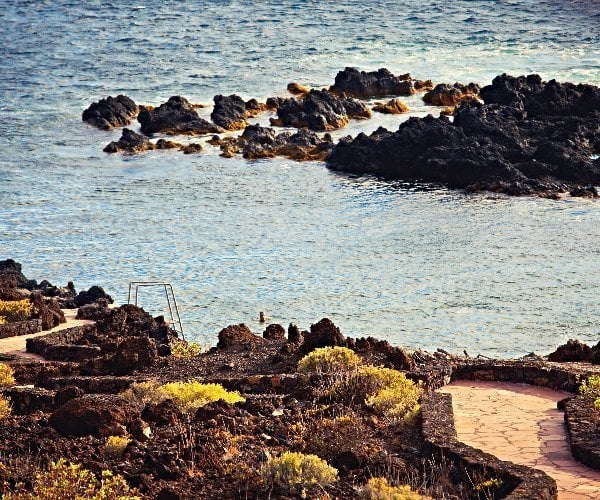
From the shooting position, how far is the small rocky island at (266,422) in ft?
50.0

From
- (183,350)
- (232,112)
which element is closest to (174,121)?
(232,112)

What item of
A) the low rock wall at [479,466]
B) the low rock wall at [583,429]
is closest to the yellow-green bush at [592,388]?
the low rock wall at [583,429]

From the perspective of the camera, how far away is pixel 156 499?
48.6 feet

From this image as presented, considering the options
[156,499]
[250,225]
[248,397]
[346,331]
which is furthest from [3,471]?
[250,225]

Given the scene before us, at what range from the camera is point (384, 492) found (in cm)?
1416

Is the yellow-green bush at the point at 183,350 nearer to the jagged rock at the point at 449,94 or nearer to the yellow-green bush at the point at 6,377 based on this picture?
the yellow-green bush at the point at 6,377

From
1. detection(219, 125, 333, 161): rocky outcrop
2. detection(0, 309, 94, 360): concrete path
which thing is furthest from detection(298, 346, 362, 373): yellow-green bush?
detection(219, 125, 333, 161): rocky outcrop

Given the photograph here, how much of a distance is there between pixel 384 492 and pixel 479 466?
2044 mm

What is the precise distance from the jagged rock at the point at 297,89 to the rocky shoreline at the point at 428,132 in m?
2.22

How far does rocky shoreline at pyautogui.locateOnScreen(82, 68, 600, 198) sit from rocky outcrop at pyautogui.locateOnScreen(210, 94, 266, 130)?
0.05 metres

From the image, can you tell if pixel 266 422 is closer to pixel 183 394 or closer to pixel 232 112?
pixel 183 394

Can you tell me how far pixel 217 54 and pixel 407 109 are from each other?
32538 mm

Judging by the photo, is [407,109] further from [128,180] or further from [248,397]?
[248,397]

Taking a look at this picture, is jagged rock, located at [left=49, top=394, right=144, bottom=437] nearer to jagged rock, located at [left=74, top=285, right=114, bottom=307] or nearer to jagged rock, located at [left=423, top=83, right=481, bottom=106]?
jagged rock, located at [left=74, top=285, right=114, bottom=307]
